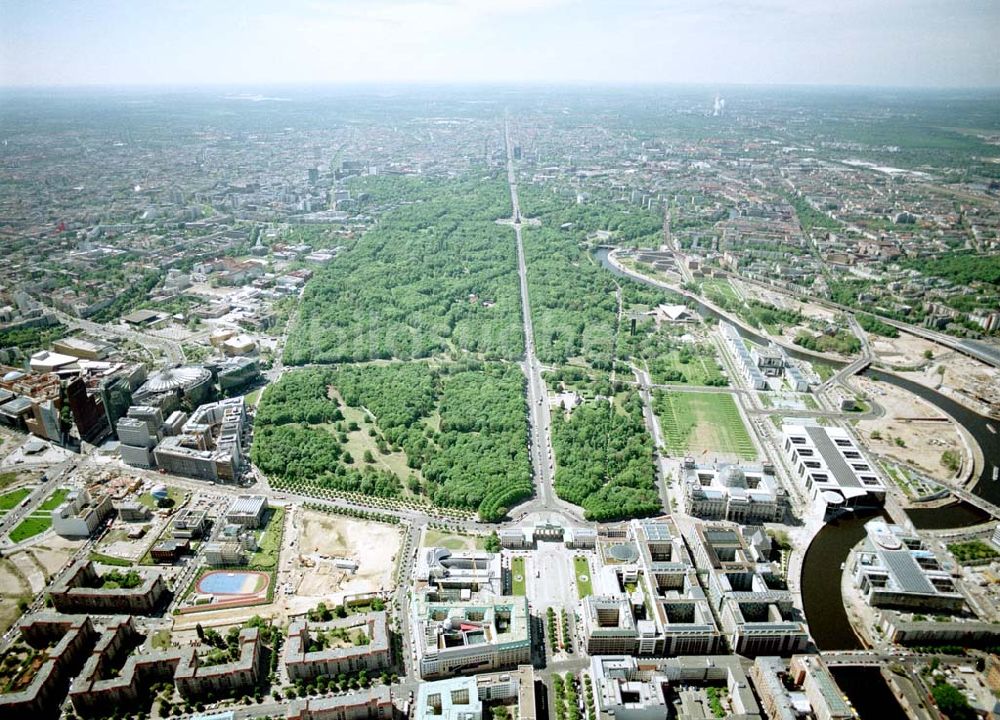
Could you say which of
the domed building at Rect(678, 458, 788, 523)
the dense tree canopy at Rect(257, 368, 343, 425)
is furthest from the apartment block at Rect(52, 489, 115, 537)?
the domed building at Rect(678, 458, 788, 523)

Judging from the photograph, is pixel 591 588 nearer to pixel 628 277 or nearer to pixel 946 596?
pixel 946 596

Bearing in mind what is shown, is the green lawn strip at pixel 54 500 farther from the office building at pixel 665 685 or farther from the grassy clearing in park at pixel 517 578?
the office building at pixel 665 685

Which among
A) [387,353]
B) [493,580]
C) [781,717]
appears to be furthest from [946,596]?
[387,353]

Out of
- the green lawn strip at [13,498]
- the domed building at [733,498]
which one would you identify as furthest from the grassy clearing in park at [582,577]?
the green lawn strip at [13,498]

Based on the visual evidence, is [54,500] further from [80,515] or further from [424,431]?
[424,431]

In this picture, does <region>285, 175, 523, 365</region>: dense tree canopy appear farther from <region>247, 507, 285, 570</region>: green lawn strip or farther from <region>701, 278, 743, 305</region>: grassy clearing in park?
<region>701, 278, 743, 305</region>: grassy clearing in park
